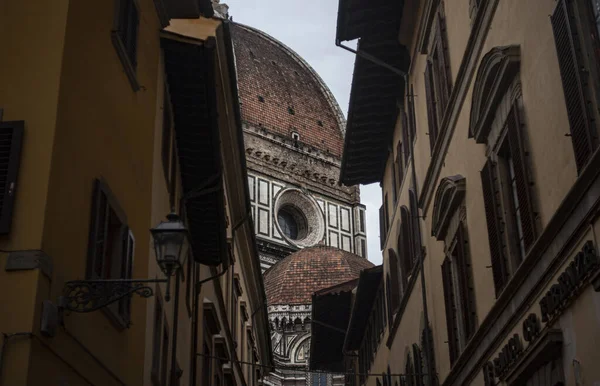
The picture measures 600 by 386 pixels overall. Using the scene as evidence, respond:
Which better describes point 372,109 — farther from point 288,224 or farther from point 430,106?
point 288,224

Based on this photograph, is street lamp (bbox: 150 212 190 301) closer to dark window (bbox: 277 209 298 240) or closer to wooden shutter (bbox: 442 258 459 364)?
wooden shutter (bbox: 442 258 459 364)

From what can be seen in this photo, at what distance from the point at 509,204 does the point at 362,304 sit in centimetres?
1863

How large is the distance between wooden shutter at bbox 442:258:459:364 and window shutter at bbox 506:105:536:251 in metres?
4.72

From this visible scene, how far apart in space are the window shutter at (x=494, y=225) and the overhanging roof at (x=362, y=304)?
14604 mm

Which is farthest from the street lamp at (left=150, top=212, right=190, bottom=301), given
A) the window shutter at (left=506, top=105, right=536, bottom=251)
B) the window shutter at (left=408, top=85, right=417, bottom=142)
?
the window shutter at (left=408, top=85, right=417, bottom=142)

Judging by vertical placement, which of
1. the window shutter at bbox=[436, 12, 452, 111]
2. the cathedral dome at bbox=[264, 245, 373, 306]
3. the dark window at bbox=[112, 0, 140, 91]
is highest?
the cathedral dome at bbox=[264, 245, 373, 306]

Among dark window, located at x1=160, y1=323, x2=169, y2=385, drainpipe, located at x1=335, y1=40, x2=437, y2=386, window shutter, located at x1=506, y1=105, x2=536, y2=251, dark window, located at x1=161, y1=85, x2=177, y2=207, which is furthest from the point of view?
drainpipe, located at x1=335, y1=40, x2=437, y2=386

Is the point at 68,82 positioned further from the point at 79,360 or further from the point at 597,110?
the point at 597,110

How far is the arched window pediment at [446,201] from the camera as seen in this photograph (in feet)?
47.8

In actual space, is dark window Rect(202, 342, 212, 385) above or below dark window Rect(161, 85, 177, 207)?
below

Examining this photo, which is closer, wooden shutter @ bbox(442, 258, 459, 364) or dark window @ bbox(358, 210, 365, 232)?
wooden shutter @ bbox(442, 258, 459, 364)

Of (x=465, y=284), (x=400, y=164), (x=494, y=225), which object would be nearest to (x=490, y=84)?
(x=494, y=225)

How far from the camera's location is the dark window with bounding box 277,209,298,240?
242 ft

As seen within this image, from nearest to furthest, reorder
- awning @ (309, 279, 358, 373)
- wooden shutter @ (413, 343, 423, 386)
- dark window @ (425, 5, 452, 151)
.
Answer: dark window @ (425, 5, 452, 151) < wooden shutter @ (413, 343, 423, 386) < awning @ (309, 279, 358, 373)
